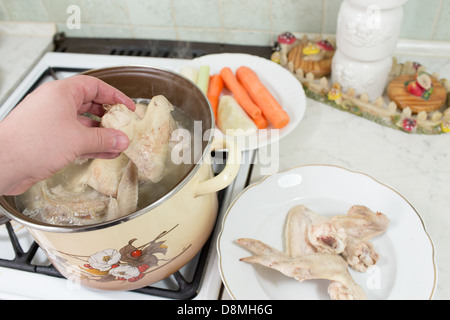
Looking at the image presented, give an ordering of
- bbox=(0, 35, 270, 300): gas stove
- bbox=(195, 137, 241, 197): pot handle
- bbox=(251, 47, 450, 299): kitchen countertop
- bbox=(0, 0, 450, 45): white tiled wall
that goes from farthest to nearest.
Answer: bbox=(0, 0, 450, 45): white tiled wall
bbox=(251, 47, 450, 299): kitchen countertop
bbox=(0, 35, 270, 300): gas stove
bbox=(195, 137, 241, 197): pot handle

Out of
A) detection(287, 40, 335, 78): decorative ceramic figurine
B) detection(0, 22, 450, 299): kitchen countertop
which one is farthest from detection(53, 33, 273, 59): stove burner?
detection(0, 22, 450, 299): kitchen countertop

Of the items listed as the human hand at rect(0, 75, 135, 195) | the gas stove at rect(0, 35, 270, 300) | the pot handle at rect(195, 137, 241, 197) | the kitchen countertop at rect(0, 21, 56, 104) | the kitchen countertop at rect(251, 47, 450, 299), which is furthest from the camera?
the kitchen countertop at rect(0, 21, 56, 104)

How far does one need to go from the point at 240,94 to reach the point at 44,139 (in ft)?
1.98

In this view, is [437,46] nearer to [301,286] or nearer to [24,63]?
[301,286]

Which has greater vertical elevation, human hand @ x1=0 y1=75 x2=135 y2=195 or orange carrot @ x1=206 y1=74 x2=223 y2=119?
human hand @ x1=0 y1=75 x2=135 y2=195

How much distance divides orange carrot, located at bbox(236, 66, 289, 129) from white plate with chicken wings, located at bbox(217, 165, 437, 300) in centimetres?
16

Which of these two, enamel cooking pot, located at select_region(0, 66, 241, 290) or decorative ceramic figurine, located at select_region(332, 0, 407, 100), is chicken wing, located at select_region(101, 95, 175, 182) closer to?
enamel cooking pot, located at select_region(0, 66, 241, 290)

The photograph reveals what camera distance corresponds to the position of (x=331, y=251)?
2.34ft

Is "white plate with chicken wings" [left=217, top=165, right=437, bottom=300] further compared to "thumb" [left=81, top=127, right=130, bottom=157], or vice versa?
"white plate with chicken wings" [left=217, top=165, right=437, bottom=300]

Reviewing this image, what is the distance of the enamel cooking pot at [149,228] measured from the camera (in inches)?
22.3

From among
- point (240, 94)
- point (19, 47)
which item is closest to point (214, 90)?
point (240, 94)

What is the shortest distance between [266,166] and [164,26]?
1.99 feet

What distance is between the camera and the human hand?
1.70ft
